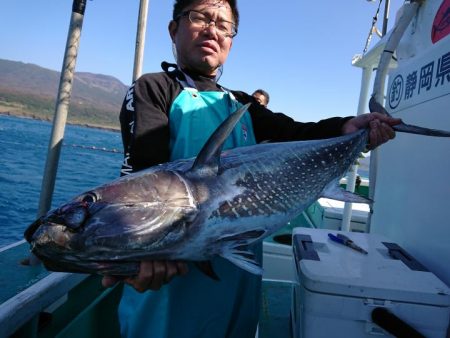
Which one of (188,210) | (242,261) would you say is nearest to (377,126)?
(242,261)

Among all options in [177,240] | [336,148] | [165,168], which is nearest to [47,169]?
[165,168]

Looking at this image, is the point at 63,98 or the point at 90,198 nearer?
the point at 90,198

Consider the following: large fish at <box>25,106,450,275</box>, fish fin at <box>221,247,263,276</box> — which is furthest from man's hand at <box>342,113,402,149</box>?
fish fin at <box>221,247,263,276</box>

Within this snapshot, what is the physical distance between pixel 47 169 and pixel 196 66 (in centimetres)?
149

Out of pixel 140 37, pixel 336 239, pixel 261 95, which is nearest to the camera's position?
pixel 336 239

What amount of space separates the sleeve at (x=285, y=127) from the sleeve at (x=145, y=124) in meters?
0.60

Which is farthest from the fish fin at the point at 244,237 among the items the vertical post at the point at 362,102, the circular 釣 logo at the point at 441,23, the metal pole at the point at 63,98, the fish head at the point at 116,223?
the vertical post at the point at 362,102

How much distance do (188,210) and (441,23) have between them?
2.02m

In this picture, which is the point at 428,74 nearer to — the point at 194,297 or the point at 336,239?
the point at 336,239

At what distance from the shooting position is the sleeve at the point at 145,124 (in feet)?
5.16

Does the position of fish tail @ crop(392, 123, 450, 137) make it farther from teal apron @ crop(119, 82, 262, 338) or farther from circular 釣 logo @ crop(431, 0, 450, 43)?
teal apron @ crop(119, 82, 262, 338)

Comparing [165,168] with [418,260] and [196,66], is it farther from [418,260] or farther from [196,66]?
[418,260]

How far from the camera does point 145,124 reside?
160 cm

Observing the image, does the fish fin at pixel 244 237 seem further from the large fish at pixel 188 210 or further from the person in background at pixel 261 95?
the person in background at pixel 261 95
